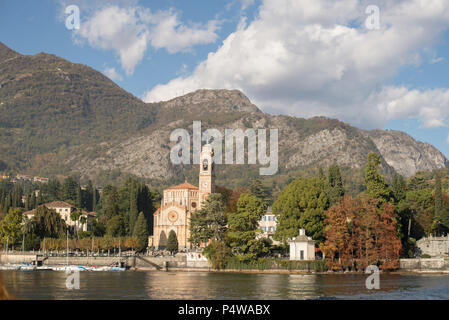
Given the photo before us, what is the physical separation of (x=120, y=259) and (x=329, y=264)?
3424 centimetres

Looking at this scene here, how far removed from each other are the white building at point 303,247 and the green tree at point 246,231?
16.5 feet

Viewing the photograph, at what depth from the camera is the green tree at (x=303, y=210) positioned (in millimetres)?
72688

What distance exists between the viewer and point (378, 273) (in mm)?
65562

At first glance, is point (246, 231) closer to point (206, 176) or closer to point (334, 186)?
point (334, 186)

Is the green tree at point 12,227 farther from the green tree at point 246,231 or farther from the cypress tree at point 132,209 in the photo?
the green tree at point 246,231

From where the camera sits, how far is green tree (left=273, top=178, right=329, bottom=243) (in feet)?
238

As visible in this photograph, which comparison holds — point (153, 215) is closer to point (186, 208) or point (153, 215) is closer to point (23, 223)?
point (186, 208)

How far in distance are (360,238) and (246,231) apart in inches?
594

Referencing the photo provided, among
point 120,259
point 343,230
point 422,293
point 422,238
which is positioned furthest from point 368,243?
point 120,259

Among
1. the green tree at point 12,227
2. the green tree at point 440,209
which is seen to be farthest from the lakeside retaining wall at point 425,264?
the green tree at point 12,227

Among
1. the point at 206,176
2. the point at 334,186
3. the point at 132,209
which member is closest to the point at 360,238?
the point at 334,186

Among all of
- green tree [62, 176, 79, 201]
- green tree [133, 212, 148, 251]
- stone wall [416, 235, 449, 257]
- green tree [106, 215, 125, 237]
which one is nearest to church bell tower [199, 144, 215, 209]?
green tree [133, 212, 148, 251]

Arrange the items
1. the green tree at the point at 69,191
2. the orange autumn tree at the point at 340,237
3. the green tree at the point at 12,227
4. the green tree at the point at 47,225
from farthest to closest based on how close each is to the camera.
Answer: the green tree at the point at 69,191, the green tree at the point at 47,225, the green tree at the point at 12,227, the orange autumn tree at the point at 340,237

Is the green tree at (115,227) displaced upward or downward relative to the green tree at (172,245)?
upward
